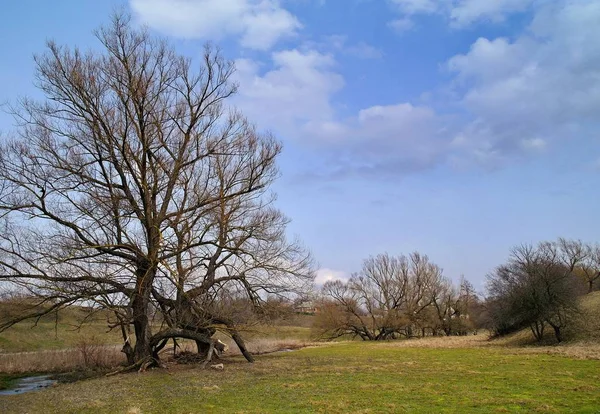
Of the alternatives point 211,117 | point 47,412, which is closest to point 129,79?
point 211,117

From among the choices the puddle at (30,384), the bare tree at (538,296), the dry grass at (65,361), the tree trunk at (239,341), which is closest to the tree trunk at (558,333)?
the bare tree at (538,296)

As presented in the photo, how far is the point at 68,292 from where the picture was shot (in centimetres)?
1703

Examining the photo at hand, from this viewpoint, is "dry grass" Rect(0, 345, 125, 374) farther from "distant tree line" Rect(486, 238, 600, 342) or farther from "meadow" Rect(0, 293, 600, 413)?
"distant tree line" Rect(486, 238, 600, 342)

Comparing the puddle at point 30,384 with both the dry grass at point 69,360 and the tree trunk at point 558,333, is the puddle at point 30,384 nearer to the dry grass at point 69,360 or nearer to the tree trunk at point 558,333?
the dry grass at point 69,360

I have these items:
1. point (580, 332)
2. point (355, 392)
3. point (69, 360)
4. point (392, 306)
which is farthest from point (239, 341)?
point (392, 306)

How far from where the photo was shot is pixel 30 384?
62.8ft

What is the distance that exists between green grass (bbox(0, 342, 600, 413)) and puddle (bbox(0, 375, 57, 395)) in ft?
12.6

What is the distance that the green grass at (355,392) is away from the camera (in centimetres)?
892

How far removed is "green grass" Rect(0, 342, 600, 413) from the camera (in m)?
8.92

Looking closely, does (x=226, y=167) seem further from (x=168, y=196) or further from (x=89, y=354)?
(x=89, y=354)

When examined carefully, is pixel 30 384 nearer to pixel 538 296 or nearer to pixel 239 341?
pixel 239 341

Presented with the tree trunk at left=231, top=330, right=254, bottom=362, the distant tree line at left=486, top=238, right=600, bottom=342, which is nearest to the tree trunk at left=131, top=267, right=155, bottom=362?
the tree trunk at left=231, top=330, right=254, bottom=362

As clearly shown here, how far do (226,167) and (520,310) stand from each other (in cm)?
1976

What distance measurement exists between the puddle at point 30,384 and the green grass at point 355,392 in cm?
384
